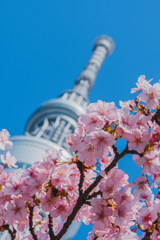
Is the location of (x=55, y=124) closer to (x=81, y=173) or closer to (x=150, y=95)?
(x=81, y=173)

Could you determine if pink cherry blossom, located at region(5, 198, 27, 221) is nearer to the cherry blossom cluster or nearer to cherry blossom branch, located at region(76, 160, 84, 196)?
the cherry blossom cluster

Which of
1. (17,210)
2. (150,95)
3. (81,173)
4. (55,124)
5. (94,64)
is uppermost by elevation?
(94,64)

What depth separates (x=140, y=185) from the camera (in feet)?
9.11

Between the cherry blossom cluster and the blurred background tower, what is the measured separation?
108ft

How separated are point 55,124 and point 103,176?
150ft

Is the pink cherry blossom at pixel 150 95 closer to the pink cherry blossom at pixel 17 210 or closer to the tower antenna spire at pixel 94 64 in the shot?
the pink cherry blossom at pixel 17 210

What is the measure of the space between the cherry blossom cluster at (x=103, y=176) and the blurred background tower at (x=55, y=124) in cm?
3299

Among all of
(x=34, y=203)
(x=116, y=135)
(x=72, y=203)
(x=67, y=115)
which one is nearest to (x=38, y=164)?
(x=34, y=203)

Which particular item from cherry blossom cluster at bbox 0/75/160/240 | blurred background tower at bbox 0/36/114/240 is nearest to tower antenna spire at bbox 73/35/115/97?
blurred background tower at bbox 0/36/114/240

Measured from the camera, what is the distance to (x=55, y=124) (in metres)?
48.2

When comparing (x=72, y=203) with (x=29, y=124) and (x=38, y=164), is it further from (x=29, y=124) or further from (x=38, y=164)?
(x=29, y=124)

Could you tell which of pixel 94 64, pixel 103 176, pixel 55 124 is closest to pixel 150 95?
pixel 103 176

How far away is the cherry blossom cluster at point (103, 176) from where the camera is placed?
2641 mm

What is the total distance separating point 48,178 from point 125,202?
0.93 metres
